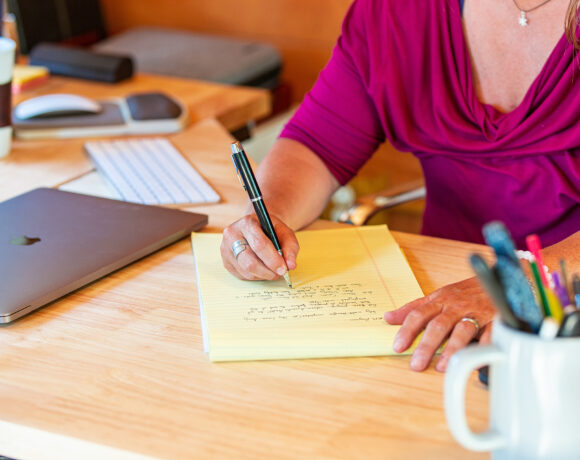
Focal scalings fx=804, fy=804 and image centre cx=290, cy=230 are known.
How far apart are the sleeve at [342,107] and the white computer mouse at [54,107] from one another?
502 mm

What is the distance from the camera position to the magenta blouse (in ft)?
4.01

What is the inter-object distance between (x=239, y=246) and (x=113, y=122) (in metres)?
0.73

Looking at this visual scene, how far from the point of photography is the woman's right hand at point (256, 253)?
970 mm

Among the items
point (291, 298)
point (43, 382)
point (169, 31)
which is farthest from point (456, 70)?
point (169, 31)

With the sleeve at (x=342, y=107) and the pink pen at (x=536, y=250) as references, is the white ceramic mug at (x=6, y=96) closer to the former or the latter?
the sleeve at (x=342, y=107)

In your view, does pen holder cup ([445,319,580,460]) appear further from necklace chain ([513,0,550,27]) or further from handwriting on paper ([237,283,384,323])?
necklace chain ([513,0,550,27])

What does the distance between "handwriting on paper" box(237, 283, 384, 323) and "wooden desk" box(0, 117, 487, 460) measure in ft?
0.23

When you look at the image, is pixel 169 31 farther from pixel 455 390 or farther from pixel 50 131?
pixel 455 390

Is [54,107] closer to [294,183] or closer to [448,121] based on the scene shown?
[294,183]

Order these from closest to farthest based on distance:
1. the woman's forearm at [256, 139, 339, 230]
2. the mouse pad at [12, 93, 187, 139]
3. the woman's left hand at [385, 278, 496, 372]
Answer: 1. the woman's left hand at [385, 278, 496, 372]
2. the woman's forearm at [256, 139, 339, 230]
3. the mouse pad at [12, 93, 187, 139]

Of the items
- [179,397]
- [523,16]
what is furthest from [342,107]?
[179,397]

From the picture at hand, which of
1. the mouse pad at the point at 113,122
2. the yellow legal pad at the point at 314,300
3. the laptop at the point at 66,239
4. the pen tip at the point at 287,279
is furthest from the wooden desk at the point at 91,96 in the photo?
the pen tip at the point at 287,279

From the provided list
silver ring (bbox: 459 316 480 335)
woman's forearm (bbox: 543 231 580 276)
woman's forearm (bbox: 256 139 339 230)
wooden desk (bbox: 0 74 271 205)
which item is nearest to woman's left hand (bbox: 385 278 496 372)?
silver ring (bbox: 459 316 480 335)

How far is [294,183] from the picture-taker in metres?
1.26
